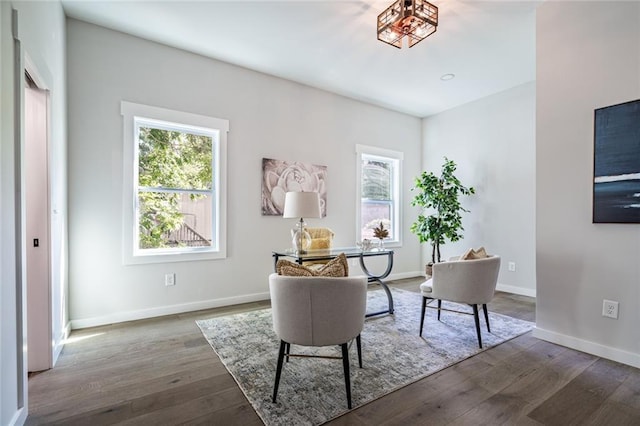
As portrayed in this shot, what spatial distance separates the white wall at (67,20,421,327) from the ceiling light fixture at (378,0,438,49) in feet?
6.12

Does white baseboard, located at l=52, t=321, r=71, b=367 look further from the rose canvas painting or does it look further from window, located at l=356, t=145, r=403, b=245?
window, located at l=356, t=145, r=403, b=245

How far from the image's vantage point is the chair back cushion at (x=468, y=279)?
255 centimetres

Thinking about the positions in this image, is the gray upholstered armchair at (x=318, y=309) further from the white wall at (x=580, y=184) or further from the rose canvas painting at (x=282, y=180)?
the rose canvas painting at (x=282, y=180)

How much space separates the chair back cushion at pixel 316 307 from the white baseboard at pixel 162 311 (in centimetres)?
209

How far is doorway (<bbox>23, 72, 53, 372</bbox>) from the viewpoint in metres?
2.14

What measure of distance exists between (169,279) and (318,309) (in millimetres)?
2346

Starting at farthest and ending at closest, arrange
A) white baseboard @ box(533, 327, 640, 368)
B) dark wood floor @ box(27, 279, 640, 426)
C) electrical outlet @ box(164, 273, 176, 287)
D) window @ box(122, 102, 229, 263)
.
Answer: electrical outlet @ box(164, 273, 176, 287)
window @ box(122, 102, 229, 263)
white baseboard @ box(533, 327, 640, 368)
dark wood floor @ box(27, 279, 640, 426)

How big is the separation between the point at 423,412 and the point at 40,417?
2092 mm

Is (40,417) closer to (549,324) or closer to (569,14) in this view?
(549,324)

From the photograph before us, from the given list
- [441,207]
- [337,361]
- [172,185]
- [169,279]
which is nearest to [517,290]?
[441,207]

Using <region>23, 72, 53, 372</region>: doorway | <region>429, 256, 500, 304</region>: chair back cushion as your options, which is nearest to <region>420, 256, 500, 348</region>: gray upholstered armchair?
<region>429, 256, 500, 304</region>: chair back cushion

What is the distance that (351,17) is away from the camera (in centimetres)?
283

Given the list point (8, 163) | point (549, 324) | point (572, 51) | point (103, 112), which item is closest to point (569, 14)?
point (572, 51)

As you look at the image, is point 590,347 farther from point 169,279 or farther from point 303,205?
point 169,279
